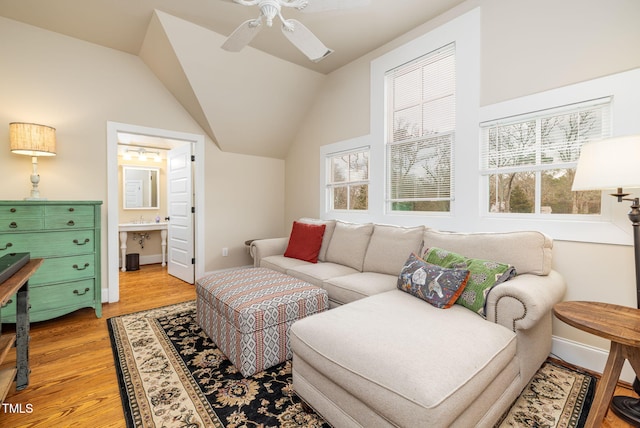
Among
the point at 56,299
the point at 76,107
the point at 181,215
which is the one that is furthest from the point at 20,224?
the point at 181,215

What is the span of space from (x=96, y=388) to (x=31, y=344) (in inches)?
41.9

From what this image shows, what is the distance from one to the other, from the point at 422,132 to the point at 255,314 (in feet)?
7.64

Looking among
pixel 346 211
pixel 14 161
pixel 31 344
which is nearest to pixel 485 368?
pixel 346 211

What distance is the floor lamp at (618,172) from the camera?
141 cm

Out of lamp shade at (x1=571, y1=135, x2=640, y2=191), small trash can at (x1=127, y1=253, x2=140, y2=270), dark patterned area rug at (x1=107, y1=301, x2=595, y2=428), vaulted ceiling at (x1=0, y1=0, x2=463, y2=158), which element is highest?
vaulted ceiling at (x1=0, y1=0, x2=463, y2=158)

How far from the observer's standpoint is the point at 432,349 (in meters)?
1.19

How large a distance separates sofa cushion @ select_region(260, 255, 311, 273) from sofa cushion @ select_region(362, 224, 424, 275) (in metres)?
0.73

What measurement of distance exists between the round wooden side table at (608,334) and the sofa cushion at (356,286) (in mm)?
1074

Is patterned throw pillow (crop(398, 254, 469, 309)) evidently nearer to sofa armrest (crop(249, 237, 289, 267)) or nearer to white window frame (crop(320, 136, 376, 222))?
white window frame (crop(320, 136, 376, 222))

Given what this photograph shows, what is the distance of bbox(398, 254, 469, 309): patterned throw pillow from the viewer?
1.68 metres

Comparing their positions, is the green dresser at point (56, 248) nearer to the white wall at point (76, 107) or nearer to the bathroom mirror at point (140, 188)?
the white wall at point (76, 107)

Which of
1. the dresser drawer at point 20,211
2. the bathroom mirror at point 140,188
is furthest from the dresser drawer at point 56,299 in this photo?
the bathroom mirror at point 140,188

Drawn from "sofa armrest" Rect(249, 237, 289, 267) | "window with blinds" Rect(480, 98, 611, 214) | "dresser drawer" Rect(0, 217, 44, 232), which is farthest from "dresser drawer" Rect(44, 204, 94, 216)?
"window with blinds" Rect(480, 98, 611, 214)

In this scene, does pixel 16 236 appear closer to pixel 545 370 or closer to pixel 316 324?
pixel 316 324
